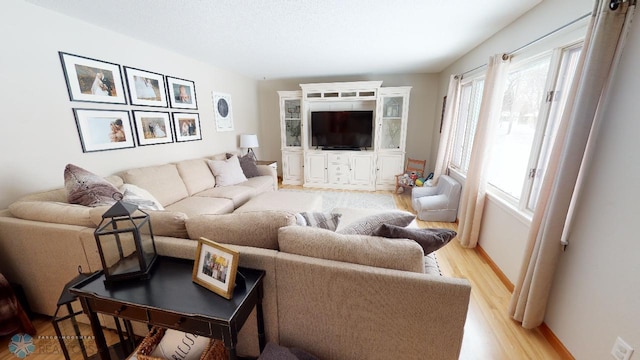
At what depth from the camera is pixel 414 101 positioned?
468 cm

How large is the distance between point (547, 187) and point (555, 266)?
0.49m

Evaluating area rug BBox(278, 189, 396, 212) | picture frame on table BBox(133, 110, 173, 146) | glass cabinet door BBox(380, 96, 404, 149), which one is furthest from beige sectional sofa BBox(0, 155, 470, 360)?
glass cabinet door BBox(380, 96, 404, 149)

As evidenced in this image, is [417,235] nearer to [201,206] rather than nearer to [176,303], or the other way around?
[176,303]

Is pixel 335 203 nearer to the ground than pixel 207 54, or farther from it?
nearer to the ground

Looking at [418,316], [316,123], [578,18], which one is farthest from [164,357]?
[316,123]

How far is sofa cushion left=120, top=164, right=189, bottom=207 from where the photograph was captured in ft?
7.99

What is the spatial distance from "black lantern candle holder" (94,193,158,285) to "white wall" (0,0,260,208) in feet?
5.18

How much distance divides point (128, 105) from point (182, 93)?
2.68 feet

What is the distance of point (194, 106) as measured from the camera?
349 cm

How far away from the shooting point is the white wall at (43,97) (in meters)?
1.74

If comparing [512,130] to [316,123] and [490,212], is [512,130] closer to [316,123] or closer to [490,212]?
[490,212]

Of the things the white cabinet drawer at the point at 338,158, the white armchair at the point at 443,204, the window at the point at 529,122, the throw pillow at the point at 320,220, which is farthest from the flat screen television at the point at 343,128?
the throw pillow at the point at 320,220

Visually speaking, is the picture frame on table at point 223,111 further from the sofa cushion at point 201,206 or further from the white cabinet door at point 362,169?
the white cabinet door at point 362,169

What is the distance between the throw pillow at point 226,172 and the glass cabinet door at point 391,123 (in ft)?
9.07
